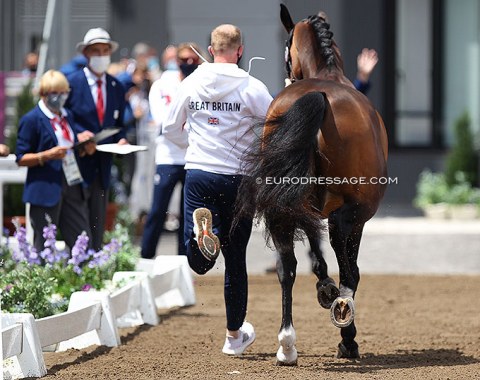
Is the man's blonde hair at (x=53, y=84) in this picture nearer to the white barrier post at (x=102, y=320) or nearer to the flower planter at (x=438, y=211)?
the white barrier post at (x=102, y=320)

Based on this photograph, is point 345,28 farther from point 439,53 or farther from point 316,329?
point 316,329

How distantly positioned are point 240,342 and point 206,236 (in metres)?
0.84

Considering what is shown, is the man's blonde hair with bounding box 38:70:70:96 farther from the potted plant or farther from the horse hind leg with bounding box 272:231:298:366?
the potted plant

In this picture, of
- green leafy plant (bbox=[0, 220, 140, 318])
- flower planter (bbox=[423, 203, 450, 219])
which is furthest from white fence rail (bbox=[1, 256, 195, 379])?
flower planter (bbox=[423, 203, 450, 219])

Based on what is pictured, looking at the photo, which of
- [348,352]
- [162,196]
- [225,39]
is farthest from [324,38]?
[162,196]

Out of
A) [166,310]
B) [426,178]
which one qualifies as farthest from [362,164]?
[426,178]

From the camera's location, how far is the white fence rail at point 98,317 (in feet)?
22.0

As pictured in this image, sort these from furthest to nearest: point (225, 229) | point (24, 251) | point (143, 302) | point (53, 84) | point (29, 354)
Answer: point (143, 302) < point (53, 84) < point (24, 251) < point (225, 229) < point (29, 354)

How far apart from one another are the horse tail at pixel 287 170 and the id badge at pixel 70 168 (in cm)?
231

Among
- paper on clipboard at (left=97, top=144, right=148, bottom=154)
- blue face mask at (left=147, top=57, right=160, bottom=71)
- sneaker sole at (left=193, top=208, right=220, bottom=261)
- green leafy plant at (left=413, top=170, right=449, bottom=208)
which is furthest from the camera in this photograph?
green leafy plant at (left=413, top=170, right=449, bottom=208)

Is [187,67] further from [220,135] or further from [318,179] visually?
[318,179]

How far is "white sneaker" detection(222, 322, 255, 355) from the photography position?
7.69 metres

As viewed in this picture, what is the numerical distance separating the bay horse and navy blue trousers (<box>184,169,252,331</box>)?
0.32 metres

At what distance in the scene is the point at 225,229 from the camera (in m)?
7.59
